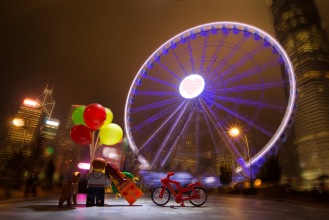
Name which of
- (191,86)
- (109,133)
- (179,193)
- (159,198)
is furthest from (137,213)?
(191,86)

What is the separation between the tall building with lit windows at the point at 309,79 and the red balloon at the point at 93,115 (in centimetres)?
9810

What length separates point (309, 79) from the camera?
10162 centimetres

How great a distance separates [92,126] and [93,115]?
0.52 metres

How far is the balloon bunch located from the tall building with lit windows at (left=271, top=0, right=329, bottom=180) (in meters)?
96.9

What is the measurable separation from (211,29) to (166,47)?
3584 mm

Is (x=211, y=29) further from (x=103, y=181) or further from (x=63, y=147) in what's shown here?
(x=63, y=147)

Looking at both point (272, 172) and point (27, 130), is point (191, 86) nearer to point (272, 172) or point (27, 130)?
point (272, 172)

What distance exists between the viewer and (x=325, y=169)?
300 feet

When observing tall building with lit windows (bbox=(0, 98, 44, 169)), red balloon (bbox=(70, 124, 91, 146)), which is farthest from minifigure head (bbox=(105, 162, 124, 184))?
tall building with lit windows (bbox=(0, 98, 44, 169))

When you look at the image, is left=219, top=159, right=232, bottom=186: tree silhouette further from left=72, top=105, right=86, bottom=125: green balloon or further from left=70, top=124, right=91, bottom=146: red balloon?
left=70, top=124, right=91, bottom=146: red balloon

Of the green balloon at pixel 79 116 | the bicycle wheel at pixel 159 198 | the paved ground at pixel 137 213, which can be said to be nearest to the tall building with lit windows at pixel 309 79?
the paved ground at pixel 137 213

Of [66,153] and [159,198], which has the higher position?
[66,153]

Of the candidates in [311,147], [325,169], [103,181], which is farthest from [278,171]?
[311,147]

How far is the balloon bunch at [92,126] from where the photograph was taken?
36.3ft
